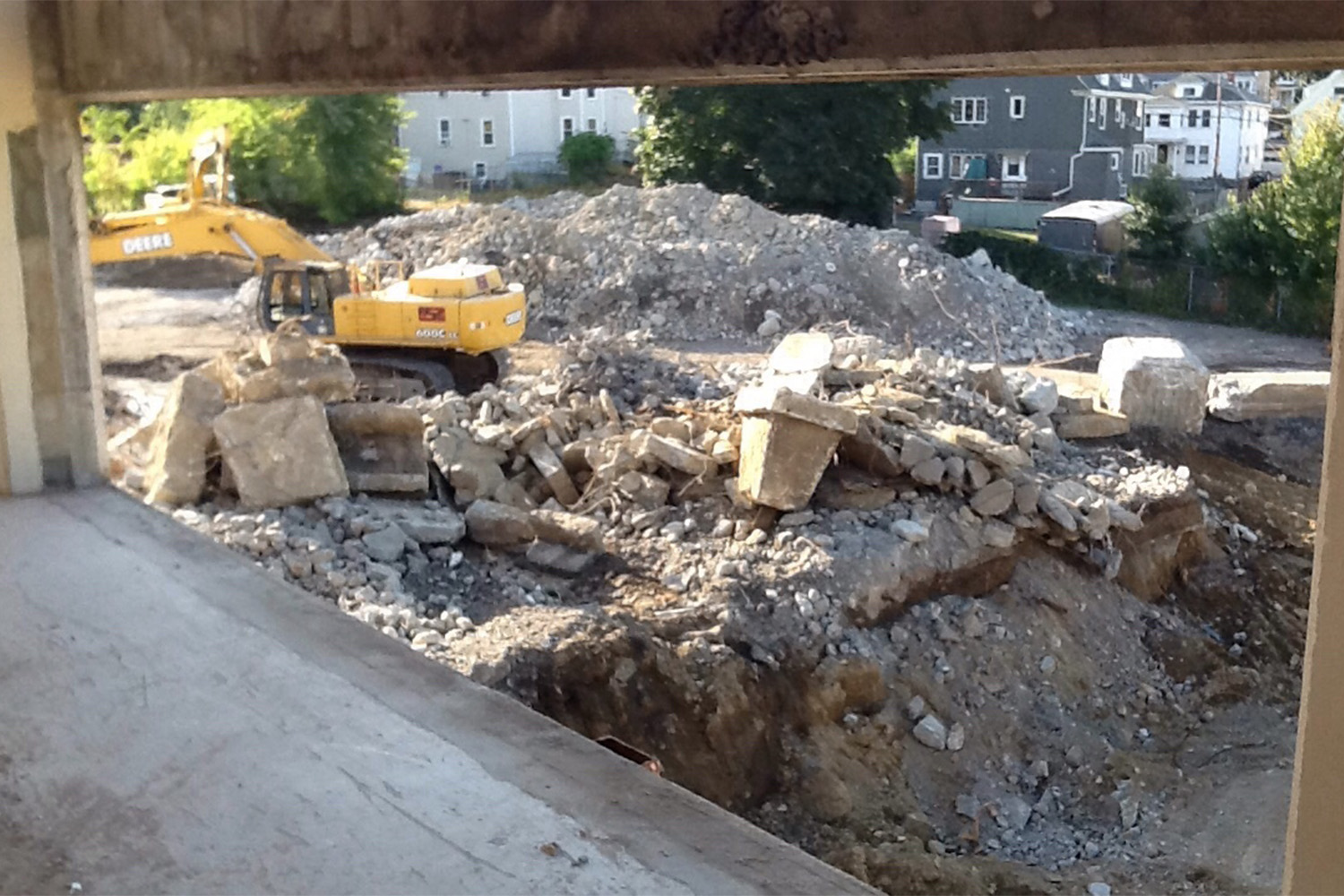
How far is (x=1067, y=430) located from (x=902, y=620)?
4756 millimetres

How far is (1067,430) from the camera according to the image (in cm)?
1484

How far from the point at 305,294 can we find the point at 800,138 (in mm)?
16932

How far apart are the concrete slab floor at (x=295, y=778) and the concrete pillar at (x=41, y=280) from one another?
1.68m

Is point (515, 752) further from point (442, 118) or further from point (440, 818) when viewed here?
point (442, 118)

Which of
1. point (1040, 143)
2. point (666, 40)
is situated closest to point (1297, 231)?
point (1040, 143)

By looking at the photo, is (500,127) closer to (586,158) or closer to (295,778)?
(586,158)

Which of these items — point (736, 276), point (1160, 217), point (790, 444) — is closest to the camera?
point (790, 444)

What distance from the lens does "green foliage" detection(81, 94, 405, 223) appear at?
3672cm

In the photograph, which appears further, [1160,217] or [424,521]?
[1160,217]

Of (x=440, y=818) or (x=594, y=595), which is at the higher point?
(x=440, y=818)

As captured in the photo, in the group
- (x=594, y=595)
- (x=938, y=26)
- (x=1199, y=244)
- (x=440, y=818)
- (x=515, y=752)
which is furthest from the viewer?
(x=1199, y=244)

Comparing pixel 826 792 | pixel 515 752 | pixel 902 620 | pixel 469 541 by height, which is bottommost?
pixel 826 792

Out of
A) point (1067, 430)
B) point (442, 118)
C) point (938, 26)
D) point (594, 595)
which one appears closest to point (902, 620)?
point (594, 595)

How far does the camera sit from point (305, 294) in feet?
53.8
